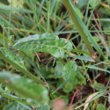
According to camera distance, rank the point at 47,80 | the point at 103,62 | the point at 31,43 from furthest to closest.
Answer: the point at 47,80, the point at 103,62, the point at 31,43

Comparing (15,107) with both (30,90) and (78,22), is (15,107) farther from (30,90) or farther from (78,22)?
(30,90)

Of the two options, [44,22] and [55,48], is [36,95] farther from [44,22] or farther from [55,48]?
[44,22]

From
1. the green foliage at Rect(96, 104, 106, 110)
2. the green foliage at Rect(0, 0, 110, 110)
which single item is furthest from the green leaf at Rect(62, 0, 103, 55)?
the green foliage at Rect(96, 104, 106, 110)

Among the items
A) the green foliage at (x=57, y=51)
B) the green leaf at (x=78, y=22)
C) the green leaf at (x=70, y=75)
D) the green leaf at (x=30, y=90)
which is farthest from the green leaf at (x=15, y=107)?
the green leaf at (x=30, y=90)

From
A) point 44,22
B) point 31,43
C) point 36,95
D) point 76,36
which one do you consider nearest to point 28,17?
point 44,22

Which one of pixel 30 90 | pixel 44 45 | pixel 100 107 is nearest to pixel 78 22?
pixel 44 45

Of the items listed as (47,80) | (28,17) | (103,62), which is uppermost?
(28,17)

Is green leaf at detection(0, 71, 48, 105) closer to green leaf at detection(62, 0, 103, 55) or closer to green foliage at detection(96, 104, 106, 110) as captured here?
green leaf at detection(62, 0, 103, 55)

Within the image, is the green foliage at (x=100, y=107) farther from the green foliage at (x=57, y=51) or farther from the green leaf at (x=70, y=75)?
the green leaf at (x=70, y=75)
